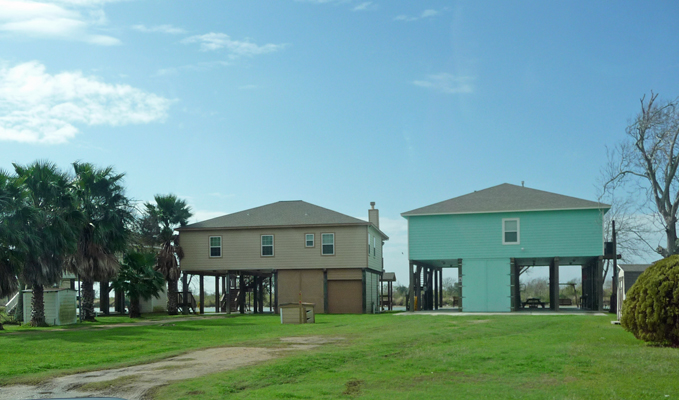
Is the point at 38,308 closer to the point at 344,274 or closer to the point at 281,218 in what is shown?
the point at 281,218

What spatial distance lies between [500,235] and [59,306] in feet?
67.7

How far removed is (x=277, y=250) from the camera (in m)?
36.0

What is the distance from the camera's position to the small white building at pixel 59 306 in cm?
2444

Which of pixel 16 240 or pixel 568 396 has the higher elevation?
pixel 16 240

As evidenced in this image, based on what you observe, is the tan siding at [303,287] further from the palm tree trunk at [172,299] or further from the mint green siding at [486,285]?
the mint green siding at [486,285]

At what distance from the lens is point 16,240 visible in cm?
2114

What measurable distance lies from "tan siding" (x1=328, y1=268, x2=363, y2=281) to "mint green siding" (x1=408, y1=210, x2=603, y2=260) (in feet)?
12.5

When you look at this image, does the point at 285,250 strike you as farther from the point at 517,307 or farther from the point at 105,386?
the point at 105,386

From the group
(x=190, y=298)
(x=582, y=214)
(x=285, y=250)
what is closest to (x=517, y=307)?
(x=582, y=214)

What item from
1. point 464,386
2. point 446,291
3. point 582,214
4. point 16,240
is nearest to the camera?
point 464,386

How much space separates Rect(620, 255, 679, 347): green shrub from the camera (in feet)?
41.9

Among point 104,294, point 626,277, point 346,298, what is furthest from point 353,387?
point 104,294

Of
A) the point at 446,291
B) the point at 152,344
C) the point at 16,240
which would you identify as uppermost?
the point at 16,240

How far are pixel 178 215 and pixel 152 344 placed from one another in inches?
870
